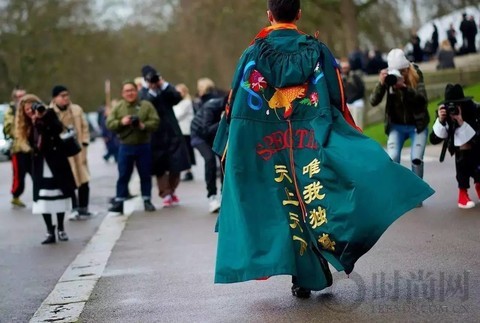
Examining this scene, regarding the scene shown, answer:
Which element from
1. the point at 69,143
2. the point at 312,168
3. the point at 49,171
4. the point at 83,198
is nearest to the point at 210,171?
the point at 83,198

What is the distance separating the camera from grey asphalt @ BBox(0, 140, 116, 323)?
27.0ft

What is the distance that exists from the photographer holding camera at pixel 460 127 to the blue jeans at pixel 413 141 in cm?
35

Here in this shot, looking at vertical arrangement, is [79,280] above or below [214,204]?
above

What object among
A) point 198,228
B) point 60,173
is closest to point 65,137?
point 60,173

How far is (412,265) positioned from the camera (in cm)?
816

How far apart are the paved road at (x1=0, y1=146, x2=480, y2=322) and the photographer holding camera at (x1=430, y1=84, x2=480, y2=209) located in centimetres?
57

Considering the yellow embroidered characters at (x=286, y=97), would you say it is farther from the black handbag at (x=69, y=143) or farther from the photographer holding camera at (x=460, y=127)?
the black handbag at (x=69, y=143)

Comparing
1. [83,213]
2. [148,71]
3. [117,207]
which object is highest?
[148,71]

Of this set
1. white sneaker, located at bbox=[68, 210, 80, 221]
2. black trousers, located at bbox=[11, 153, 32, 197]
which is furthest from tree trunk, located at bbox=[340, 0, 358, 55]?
white sneaker, located at bbox=[68, 210, 80, 221]

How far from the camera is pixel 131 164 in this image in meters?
14.5

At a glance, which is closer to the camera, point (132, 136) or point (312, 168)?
point (312, 168)

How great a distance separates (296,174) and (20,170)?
36.0 feet

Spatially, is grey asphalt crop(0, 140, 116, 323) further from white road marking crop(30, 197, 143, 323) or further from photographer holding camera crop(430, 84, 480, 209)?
photographer holding camera crop(430, 84, 480, 209)

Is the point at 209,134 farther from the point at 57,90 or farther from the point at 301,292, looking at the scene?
the point at 301,292
